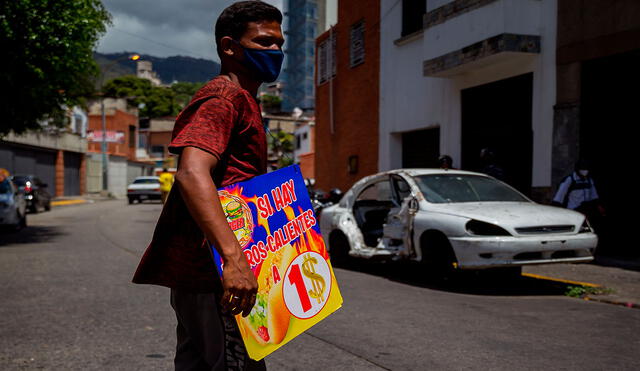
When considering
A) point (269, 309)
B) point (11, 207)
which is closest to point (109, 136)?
point (11, 207)

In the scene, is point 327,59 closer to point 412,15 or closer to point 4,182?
point 412,15

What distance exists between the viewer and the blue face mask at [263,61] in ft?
7.09

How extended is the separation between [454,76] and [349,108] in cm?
664

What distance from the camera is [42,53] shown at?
12219 mm

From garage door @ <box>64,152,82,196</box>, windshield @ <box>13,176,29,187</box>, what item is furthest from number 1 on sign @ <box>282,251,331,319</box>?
garage door @ <box>64,152,82,196</box>

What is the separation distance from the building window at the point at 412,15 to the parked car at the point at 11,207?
1075cm

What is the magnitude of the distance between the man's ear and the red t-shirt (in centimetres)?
11

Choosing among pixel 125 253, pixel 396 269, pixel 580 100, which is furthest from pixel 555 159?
pixel 125 253

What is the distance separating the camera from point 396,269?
356 inches

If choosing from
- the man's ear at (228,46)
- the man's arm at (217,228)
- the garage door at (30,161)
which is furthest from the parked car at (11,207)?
the garage door at (30,161)

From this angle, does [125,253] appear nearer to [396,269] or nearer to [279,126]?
[396,269]

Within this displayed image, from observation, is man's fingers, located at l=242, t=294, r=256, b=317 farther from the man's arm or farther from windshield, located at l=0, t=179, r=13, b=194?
windshield, located at l=0, t=179, r=13, b=194

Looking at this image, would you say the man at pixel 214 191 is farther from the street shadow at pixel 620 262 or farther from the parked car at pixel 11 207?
the parked car at pixel 11 207

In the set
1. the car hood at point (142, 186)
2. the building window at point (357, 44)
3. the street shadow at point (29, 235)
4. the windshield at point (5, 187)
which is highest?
the building window at point (357, 44)
